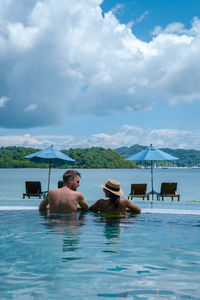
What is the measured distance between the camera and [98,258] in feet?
15.2

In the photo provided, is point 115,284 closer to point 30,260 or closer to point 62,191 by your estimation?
point 30,260

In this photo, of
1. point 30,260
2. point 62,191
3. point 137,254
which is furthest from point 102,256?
point 62,191

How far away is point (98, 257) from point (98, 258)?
0.05 metres

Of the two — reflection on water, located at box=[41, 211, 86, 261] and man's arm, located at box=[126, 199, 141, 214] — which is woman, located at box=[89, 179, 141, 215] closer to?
man's arm, located at box=[126, 199, 141, 214]

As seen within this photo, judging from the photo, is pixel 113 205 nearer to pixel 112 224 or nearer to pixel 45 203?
pixel 112 224

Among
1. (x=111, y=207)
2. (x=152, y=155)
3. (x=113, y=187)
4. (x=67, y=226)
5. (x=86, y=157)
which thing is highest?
(x=86, y=157)

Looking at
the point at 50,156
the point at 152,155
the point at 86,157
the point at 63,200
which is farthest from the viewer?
the point at 86,157

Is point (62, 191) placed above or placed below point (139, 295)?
above

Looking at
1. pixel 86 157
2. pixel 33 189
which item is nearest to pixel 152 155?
pixel 33 189

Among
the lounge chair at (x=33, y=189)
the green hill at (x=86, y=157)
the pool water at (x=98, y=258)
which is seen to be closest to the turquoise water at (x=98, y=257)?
the pool water at (x=98, y=258)

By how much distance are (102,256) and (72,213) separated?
2187 mm

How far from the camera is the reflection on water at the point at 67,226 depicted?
5.34m

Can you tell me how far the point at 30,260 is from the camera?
454cm

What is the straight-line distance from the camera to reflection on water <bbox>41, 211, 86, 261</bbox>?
534cm
